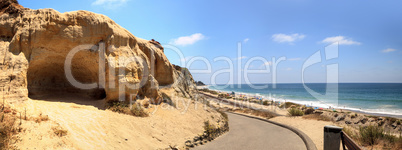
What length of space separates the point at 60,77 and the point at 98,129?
5.21m

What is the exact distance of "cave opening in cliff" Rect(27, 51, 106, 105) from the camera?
344 inches

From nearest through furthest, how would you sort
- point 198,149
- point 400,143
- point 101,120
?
point 400,143 → point 101,120 → point 198,149

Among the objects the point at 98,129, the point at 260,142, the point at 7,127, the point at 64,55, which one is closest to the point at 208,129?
the point at 260,142

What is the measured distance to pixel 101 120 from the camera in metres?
7.61

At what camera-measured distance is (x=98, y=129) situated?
277 inches

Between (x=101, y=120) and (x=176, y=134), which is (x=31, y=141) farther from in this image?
(x=176, y=134)

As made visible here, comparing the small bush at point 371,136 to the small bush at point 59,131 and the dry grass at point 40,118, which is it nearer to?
the small bush at point 59,131

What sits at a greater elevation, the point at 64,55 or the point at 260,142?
the point at 64,55

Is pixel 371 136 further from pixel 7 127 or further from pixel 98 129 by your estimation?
pixel 7 127

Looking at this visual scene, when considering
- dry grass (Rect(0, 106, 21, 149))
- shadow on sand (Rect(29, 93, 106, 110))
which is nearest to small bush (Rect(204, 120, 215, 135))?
shadow on sand (Rect(29, 93, 106, 110))

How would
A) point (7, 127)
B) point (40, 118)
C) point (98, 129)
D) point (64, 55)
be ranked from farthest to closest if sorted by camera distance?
point (64, 55) → point (98, 129) → point (40, 118) → point (7, 127)

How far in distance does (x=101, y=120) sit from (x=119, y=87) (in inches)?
79.5

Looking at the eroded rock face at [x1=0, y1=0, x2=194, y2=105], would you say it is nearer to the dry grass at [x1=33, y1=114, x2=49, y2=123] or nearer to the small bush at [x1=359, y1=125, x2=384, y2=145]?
the dry grass at [x1=33, y1=114, x2=49, y2=123]

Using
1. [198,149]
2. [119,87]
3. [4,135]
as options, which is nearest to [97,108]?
[119,87]
